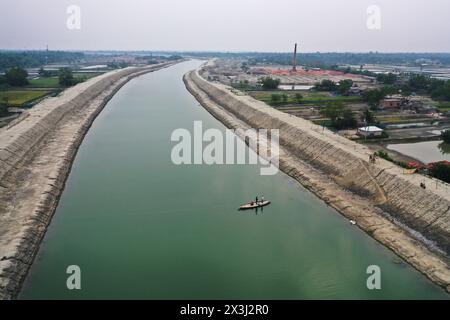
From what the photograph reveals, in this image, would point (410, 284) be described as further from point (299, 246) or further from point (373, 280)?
point (299, 246)

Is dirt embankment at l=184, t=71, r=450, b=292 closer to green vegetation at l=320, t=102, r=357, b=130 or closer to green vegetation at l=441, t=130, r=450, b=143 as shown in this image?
green vegetation at l=320, t=102, r=357, b=130

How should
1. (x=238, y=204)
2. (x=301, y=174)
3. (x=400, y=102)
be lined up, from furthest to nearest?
1. (x=400, y=102)
2. (x=301, y=174)
3. (x=238, y=204)

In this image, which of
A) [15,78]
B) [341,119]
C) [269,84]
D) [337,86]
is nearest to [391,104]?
[341,119]

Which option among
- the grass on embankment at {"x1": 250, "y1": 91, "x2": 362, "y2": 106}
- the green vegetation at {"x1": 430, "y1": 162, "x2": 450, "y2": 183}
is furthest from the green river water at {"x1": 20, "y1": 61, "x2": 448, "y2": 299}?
the grass on embankment at {"x1": 250, "y1": 91, "x2": 362, "y2": 106}
